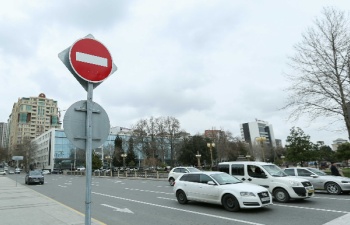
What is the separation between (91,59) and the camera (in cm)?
335

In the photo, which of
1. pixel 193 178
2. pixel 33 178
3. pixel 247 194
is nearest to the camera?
pixel 247 194

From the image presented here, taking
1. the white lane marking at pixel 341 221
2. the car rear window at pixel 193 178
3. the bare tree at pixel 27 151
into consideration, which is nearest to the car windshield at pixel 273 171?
the car rear window at pixel 193 178

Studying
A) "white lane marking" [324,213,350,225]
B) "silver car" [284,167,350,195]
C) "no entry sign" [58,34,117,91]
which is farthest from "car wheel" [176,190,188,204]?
"no entry sign" [58,34,117,91]

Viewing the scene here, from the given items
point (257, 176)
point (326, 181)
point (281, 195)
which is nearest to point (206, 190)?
point (257, 176)

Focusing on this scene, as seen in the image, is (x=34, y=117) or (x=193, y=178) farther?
(x=34, y=117)

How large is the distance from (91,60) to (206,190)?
25.5ft

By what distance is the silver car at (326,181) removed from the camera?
Result: 40.8 ft

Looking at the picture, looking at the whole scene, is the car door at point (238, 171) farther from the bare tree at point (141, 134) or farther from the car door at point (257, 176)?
the bare tree at point (141, 134)

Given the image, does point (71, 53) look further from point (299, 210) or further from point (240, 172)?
point (240, 172)

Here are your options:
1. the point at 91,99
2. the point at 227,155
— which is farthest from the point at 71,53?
the point at 227,155

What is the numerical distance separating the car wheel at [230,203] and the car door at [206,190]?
39cm

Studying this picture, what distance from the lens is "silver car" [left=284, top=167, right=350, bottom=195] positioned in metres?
12.4

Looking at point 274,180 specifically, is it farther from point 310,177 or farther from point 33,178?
point 33,178

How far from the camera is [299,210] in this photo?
8.61 metres
